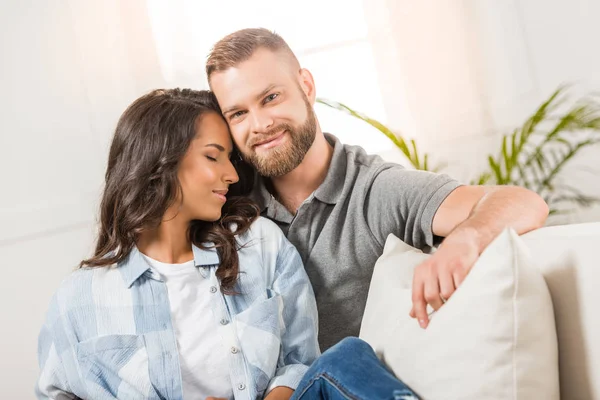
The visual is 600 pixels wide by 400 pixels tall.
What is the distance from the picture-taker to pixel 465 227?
1381 mm

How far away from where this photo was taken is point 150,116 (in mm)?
1788

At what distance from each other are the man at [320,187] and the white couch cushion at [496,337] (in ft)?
1.59

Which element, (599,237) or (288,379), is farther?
(288,379)

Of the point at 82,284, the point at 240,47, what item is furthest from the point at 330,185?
the point at 82,284

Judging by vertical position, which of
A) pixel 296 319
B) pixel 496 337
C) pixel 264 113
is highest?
pixel 264 113

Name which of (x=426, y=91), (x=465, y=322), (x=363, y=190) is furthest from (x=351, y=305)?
(x=426, y=91)

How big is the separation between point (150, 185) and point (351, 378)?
829 mm

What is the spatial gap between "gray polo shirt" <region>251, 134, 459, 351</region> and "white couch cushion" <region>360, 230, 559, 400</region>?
60 centimetres

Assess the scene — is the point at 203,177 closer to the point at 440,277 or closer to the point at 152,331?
the point at 152,331

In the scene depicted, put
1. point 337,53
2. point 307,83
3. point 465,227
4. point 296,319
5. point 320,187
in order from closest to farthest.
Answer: point 465,227 < point 296,319 < point 320,187 < point 307,83 < point 337,53

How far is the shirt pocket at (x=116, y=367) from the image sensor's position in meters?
1.58

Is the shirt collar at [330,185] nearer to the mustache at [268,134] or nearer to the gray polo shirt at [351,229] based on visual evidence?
the gray polo shirt at [351,229]

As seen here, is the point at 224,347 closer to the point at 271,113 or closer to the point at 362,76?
the point at 271,113

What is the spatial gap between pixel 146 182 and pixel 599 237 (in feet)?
3.62
